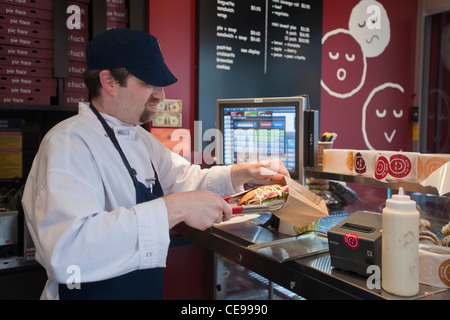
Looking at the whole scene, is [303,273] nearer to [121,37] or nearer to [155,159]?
[155,159]

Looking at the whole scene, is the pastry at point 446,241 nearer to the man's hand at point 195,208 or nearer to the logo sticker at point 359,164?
the logo sticker at point 359,164

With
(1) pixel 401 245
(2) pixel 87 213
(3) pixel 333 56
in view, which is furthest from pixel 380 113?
(2) pixel 87 213

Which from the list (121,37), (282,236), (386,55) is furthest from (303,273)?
(386,55)

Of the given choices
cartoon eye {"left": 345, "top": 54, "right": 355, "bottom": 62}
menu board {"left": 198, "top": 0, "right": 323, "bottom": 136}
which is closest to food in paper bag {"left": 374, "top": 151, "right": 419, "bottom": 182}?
menu board {"left": 198, "top": 0, "right": 323, "bottom": 136}

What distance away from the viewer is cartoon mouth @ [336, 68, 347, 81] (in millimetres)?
3471

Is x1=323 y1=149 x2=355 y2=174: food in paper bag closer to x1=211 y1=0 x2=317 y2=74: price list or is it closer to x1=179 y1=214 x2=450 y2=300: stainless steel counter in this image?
x1=179 y1=214 x2=450 y2=300: stainless steel counter

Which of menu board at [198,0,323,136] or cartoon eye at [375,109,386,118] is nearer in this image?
menu board at [198,0,323,136]

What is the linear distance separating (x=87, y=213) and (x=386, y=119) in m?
3.40

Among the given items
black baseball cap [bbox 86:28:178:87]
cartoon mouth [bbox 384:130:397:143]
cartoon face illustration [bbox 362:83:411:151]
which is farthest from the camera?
cartoon mouth [bbox 384:130:397:143]

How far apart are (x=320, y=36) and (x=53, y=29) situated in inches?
83.3

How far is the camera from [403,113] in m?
3.93

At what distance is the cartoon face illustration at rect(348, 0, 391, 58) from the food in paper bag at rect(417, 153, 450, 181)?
2411 millimetres

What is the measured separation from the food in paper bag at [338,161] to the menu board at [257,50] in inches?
40.9

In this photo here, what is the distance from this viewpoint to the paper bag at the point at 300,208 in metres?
1.46
